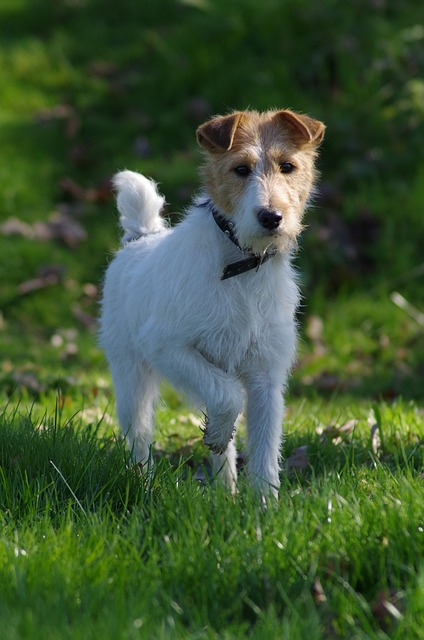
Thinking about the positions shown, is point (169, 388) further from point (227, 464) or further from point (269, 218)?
point (269, 218)

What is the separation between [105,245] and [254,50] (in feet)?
11.2

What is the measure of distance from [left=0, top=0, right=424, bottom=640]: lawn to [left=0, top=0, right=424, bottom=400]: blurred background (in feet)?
0.09

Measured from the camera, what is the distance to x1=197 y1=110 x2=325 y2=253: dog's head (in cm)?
385

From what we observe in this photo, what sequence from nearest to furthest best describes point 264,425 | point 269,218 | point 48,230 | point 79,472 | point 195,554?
point 195,554
point 269,218
point 79,472
point 264,425
point 48,230

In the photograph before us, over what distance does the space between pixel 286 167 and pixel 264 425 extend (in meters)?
1.18

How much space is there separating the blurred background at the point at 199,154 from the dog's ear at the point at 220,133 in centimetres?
302

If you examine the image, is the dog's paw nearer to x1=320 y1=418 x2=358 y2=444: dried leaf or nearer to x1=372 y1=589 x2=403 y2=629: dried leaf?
x1=320 y1=418 x2=358 y2=444: dried leaf

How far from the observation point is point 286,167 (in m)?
4.09

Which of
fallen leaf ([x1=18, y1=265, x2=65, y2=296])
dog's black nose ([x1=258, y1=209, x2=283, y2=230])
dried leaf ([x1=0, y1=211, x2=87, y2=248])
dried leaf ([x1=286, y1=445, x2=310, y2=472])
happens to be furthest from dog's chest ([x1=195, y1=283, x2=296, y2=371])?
dried leaf ([x1=0, y1=211, x2=87, y2=248])

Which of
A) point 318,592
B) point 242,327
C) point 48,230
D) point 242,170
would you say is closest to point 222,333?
point 242,327

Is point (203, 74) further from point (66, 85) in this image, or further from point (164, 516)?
point (164, 516)

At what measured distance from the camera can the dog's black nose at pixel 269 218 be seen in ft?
12.4

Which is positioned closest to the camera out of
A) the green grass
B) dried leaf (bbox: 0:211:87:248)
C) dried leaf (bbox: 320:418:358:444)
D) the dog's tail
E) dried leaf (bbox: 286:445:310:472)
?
the green grass

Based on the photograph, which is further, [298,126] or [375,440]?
[375,440]
